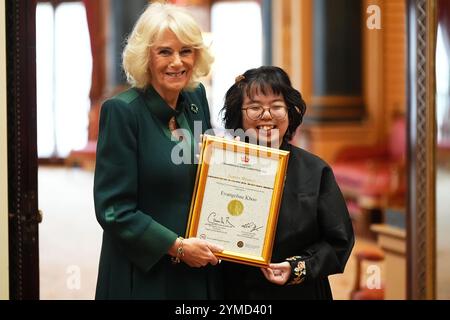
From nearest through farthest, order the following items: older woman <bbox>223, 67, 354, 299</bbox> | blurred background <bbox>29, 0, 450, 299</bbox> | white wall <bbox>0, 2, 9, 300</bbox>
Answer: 1. older woman <bbox>223, 67, 354, 299</bbox>
2. white wall <bbox>0, 2, 9, 300</bbox>
3. blurred background <bbox>29, 0, 450, 299</bbox>

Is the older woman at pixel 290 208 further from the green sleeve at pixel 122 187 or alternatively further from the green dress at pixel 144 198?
the green sleeve at pixel 122 187

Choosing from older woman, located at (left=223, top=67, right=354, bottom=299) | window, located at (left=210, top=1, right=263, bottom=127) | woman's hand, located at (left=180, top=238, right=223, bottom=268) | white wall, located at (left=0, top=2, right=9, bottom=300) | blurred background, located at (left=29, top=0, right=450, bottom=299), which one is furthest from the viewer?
window, located at (left=210, top=1, right=263, bottom=127)

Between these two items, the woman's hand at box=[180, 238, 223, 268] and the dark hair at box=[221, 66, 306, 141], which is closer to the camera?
the woman's hand at box=[180, 238, 223, 268]

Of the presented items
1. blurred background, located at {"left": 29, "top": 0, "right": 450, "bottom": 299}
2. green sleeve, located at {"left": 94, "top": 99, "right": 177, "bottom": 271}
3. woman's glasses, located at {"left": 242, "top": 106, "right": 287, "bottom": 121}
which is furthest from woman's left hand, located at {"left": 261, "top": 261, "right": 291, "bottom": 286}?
blurred background, located at {"left": 29, "top": 0, "right": 450, "bottom": 299}

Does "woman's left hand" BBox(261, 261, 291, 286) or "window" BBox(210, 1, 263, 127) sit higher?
"window" BBox(210, 1, 263, 127)

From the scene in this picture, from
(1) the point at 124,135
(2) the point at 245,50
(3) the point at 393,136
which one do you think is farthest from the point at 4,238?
(2) the point at 245,50

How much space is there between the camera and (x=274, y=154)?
2082 millimetres

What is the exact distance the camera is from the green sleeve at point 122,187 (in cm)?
206

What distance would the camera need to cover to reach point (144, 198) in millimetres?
2119

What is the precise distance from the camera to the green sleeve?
6.77 ft

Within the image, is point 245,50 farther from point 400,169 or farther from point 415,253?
point 415,253
